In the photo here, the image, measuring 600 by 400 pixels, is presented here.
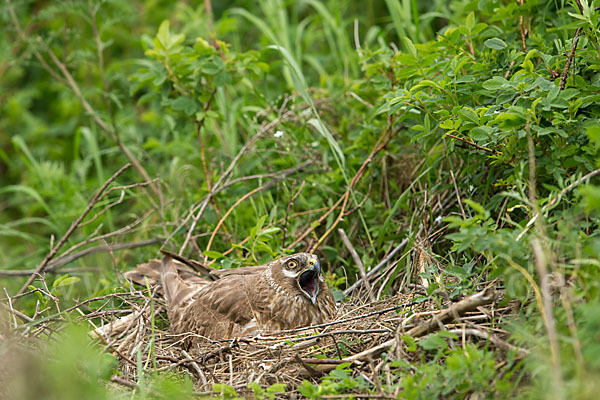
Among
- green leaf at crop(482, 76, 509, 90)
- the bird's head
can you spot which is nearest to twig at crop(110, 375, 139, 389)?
the bird's head

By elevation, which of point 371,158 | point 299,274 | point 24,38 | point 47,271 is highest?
point 24,38

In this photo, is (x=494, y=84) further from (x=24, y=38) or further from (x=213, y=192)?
(x=24, y=38)

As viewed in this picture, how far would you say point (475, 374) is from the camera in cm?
246

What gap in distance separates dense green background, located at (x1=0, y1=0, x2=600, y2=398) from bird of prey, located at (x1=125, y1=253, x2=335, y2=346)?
283mm

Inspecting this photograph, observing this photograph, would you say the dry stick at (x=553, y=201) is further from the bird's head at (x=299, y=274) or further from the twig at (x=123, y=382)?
the twig at (x=123, y=382)

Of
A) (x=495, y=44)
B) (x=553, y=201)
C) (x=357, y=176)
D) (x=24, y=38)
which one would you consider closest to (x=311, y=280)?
(x=357, y=176)

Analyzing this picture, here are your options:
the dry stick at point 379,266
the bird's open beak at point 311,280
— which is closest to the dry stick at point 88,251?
the bird's open beak at point 311,280

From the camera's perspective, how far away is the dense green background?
2615mm

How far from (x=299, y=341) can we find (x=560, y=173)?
164 cm

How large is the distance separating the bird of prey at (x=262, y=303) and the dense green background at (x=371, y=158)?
283 mm

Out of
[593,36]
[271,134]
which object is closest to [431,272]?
[593,36]

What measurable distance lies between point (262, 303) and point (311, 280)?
13.5 inches

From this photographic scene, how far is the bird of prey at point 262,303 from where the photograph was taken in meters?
3.91

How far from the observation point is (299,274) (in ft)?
12.9
